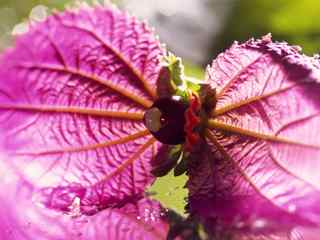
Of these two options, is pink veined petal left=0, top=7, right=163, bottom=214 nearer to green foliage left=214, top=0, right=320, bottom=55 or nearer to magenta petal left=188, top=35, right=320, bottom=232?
magenta petal left=188, top=35, right=320, bottom=232

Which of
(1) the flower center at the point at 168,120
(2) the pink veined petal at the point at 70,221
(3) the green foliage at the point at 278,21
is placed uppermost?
(3) the green foliage at the point at 278,21

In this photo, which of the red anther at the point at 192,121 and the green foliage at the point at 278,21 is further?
the green foliage at the point at 278,21

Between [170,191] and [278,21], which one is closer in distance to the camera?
[170,191]

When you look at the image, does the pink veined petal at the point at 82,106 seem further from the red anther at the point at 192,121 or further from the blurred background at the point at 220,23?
the blurred background at the point at 220,23

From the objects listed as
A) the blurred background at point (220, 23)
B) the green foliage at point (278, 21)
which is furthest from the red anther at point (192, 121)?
the green foliage at point (278, 21)

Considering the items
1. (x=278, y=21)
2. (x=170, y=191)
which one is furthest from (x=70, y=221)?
(x=278, y=21)

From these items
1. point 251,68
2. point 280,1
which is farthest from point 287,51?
point 280,1

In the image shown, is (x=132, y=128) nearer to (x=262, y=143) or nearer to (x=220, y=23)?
(x=262, y=143)
